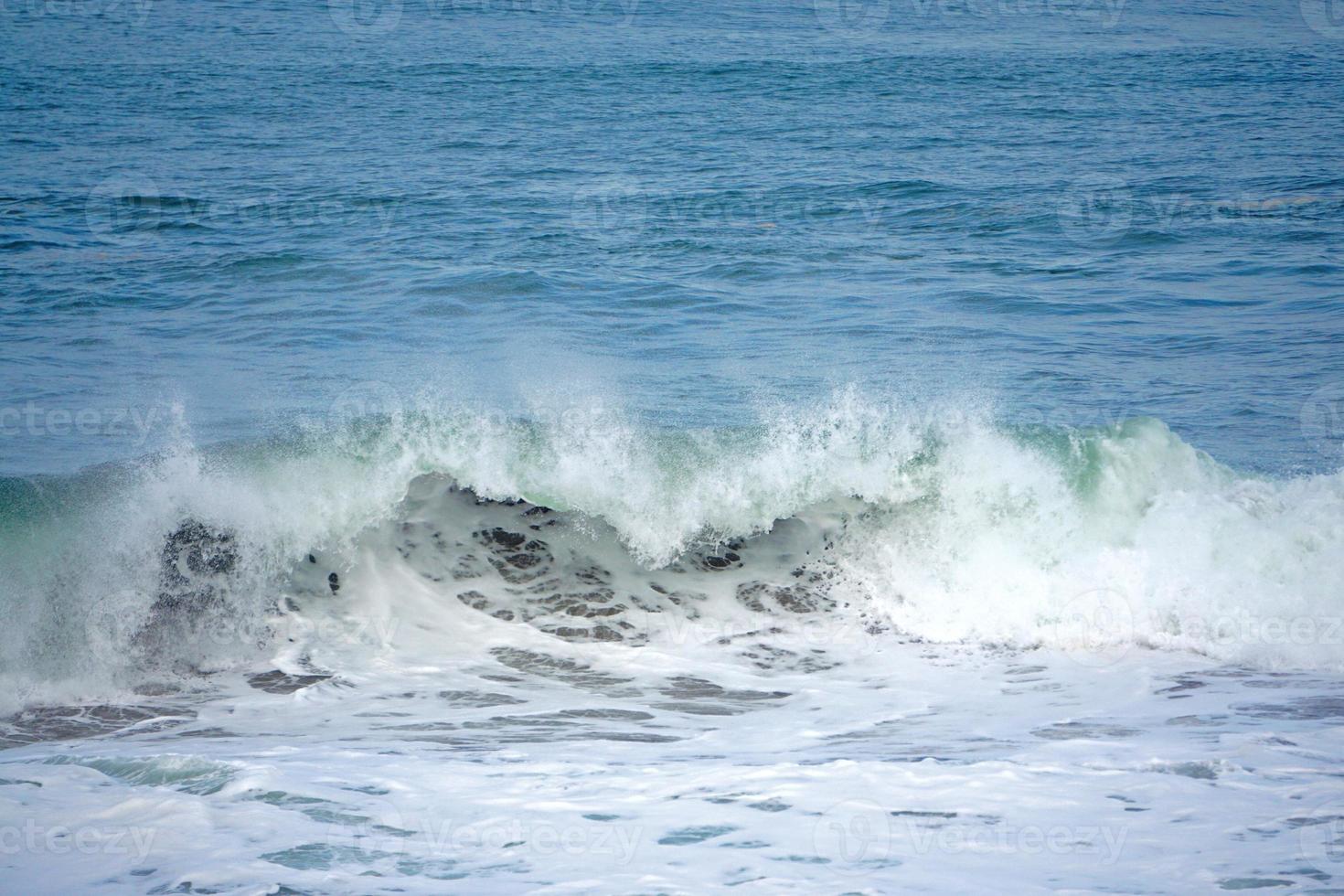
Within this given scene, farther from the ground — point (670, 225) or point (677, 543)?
point (670, 225)

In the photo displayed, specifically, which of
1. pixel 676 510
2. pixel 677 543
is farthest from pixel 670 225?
pixel 677 543

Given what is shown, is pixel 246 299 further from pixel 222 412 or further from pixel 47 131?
pixel 47 131

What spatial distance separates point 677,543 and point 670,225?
8.40 m

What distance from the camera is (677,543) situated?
8.82 metres

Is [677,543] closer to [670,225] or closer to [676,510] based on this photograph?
[676,510]

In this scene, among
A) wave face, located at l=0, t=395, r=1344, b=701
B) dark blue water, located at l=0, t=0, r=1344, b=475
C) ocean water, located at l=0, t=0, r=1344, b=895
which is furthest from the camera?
A: dark blue water, located at l=0, t=0, r=1344, b=475

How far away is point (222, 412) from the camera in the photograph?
10594 mm

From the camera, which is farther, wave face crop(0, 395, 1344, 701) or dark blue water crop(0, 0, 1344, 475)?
dark blue water crop(0, 0, 1344, 475)

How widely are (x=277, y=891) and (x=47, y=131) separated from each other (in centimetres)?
2006

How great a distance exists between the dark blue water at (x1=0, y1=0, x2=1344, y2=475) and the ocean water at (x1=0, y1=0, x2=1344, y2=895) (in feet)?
0.32

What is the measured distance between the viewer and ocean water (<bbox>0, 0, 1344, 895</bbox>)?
4.83 m

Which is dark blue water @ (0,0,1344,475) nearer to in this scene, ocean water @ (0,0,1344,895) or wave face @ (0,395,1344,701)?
ocean water @ (0,0,1344,895)

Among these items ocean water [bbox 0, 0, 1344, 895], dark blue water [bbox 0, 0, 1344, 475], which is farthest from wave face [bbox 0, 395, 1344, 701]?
dark blue water [bbox 0, 0, 1344, 475]

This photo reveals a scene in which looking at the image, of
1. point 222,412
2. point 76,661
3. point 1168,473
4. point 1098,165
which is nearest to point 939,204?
point 1098,165
